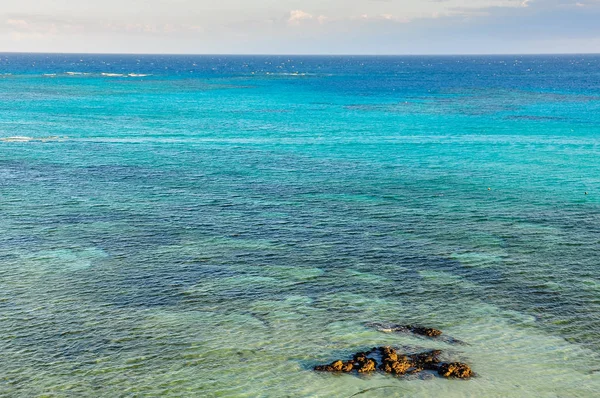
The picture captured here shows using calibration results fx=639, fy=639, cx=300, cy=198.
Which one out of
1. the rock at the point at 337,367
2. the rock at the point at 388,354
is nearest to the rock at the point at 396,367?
the rock at the point at 388,354

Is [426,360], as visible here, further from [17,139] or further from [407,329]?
[17,139]

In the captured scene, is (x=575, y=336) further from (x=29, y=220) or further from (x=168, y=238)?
(x=29, y=220)

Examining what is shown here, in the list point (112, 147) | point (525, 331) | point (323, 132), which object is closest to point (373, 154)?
point (323, 132)

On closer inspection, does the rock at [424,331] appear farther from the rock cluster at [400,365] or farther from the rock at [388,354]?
the rock at [388,354]

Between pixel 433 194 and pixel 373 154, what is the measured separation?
2145 centimetres

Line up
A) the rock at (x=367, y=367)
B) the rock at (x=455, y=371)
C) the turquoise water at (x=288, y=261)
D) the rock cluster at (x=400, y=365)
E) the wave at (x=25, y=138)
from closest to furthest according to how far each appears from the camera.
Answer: the rock at (x=455, y=371) → the rock cluster at (x=400, y=365) → the rock at (x=367, y=367) → the turquoise water at (x=288, y=261) → the wave at (x=25, y=138)

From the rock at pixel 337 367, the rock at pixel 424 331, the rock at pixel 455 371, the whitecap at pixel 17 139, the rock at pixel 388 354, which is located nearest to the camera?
the rock at pixel 455 371

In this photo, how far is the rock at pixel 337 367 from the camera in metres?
30.3

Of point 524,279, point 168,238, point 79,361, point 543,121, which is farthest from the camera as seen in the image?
point 543,121

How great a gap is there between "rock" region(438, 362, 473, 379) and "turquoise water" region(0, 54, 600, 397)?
605mm

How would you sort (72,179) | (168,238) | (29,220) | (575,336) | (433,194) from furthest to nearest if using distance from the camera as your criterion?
(72,179), (433,194), (29,220), (168,238), (575,336)

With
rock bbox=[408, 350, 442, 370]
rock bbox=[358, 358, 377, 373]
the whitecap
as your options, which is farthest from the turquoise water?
the whitecap

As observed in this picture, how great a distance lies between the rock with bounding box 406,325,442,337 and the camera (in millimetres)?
33781

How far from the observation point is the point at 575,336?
34219 mm
